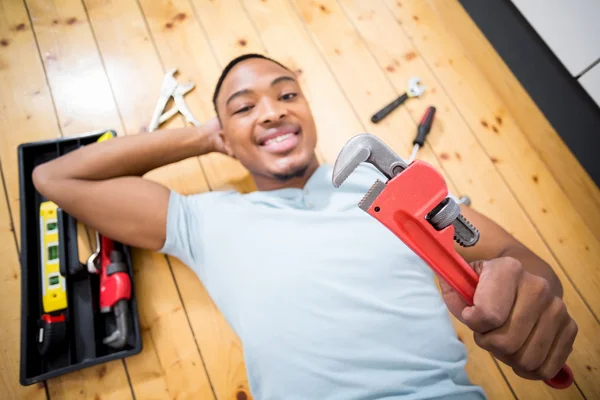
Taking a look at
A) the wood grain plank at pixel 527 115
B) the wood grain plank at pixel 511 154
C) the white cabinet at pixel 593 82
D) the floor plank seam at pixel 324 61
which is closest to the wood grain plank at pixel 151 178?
the floor plank seam at pixel 324 61

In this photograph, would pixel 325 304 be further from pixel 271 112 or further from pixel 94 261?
pixel 94 261

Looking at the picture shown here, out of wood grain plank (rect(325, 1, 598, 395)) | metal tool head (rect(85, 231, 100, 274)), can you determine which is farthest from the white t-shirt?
wood grain plank (rect(325, 1, 598, 395))

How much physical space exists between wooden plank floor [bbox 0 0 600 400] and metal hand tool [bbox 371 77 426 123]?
3 cm

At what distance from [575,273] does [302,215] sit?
37.5 inches

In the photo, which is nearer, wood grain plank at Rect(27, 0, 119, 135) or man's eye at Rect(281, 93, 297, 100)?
man's eye at Rect(281, 93, 297, 100)

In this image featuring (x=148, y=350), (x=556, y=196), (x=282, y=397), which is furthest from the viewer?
(x=556, y=196)

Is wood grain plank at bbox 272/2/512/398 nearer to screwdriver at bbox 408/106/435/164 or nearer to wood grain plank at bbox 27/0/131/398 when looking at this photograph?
screwdriver at bbox 408/106/435/164

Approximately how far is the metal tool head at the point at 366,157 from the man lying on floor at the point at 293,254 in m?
0.28

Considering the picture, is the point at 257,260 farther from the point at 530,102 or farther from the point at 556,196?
the point at 530,102

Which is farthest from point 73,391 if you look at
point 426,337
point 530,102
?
point 530,102

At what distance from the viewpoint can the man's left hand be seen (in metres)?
0.62

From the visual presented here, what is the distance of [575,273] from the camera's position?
4.13ft

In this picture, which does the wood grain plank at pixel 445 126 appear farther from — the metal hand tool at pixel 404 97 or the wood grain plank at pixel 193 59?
the wood grain plank at pixel 193 59

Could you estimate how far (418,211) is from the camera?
562 millimetres
